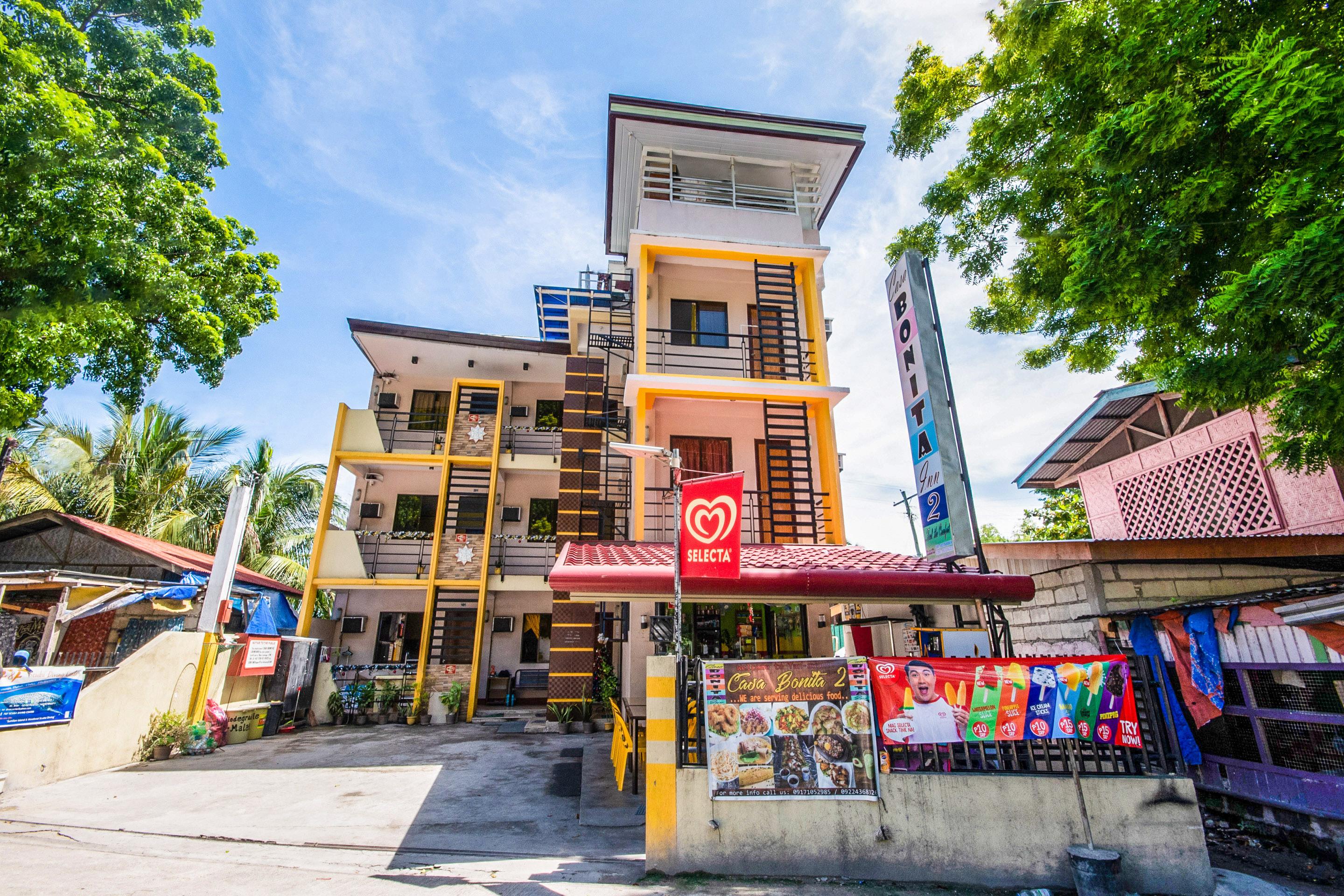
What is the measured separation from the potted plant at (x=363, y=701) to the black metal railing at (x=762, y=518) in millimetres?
8872

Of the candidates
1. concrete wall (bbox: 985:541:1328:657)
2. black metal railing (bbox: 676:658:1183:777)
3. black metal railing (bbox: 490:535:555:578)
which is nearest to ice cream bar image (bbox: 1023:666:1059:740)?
black metal railing (bbox: 676:658:1183:777)

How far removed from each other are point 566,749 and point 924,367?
31.1 ft

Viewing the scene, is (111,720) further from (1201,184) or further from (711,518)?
(1201,184)

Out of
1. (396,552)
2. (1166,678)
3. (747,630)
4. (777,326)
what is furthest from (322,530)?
(1166,678)

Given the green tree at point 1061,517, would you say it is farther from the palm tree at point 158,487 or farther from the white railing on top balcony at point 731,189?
the palm tree at point 158,487

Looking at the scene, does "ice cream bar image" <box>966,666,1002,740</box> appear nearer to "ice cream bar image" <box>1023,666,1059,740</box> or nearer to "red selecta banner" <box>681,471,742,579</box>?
"ice cream bar image" <box>1023,666,1059,740</box>

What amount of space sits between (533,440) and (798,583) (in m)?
13.7

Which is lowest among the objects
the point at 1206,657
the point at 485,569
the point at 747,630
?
the point at 1206,657

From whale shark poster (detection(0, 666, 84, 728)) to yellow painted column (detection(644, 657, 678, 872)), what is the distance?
28.6 ft

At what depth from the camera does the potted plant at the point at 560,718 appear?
13.4 metres

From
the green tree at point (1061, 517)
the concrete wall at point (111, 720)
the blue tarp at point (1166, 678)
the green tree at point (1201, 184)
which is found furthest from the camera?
the green tree at point (1061, 517)

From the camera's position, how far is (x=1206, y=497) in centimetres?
1063

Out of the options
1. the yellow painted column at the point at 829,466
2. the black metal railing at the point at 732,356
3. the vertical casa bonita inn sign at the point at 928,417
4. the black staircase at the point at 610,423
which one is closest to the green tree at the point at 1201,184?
the vertical casa bonita inn sign at the point at 928,417

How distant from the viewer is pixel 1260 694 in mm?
6516
